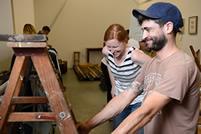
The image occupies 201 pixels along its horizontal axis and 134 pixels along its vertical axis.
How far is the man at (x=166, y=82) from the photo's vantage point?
1.31 m

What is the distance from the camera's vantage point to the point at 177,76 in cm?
133

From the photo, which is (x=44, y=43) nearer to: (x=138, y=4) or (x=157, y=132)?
(x=157, y=132)

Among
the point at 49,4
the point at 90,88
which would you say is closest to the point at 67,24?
the point at 49,4

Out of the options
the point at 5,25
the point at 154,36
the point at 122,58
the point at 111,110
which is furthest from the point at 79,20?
the point at 154,36

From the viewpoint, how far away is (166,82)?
1327 millimetres

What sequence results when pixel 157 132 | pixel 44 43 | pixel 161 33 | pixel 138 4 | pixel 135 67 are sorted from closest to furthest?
pixel 44 43
pixel 161 33
pixel 157 132
pixel 135 67
pixel 138 4

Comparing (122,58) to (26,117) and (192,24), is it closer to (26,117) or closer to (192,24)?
(26,117)

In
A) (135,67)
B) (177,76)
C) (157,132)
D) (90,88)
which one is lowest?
(90,88)

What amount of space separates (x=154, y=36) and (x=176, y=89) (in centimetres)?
29

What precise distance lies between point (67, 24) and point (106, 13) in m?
1.47

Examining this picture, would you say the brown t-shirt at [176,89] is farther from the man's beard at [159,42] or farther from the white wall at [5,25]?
the white wall at [5,25]

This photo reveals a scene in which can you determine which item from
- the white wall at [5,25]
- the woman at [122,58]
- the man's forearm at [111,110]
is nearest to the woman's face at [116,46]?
the woman at [122,58]

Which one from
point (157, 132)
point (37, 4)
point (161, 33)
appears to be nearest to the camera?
point (161, 33)

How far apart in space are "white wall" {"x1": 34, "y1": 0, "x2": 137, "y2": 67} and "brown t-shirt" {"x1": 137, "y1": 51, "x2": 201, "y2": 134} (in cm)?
908
